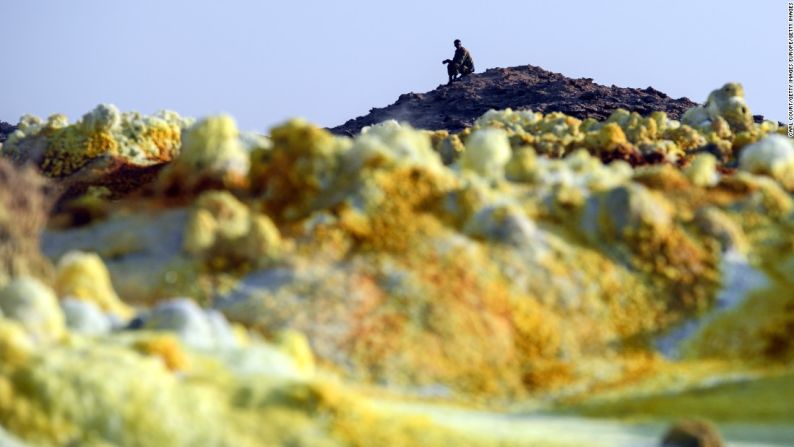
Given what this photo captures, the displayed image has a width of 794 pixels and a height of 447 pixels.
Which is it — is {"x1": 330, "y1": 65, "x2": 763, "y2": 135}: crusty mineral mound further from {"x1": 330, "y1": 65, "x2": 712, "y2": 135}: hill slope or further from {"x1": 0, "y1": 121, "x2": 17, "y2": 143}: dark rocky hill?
{"x1": 0, "y1": 121, "x2": 17, "y2": 143}: dark rocky hill

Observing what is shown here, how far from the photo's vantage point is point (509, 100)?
9331 centimetres

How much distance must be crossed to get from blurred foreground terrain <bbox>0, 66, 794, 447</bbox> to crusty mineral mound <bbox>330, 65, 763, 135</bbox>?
57057 millimetres

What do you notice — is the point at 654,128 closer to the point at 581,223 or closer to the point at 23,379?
the point at 581,223

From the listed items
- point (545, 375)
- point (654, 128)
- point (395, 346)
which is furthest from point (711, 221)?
point (654, 128)

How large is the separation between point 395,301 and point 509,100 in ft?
230

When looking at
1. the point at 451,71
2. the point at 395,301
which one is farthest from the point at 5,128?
the point at 395,301

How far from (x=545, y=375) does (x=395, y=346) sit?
2.41 meters

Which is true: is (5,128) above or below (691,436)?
above

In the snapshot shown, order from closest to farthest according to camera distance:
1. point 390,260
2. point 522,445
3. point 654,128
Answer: point 522,445 → point 390,260 → point 654,128

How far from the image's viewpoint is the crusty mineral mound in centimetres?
8906

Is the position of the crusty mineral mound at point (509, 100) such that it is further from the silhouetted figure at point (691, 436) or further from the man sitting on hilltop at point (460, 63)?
the silhouetted figure at point (691, 436)

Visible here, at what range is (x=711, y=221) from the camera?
91.6 feet

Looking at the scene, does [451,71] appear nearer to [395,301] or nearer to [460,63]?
[460,63]

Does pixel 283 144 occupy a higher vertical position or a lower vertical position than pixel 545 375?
higher
